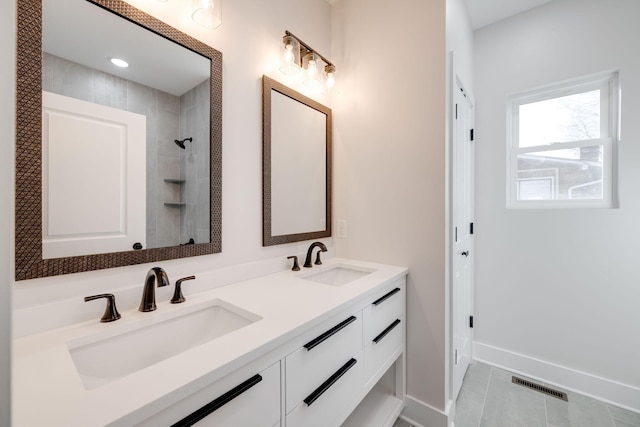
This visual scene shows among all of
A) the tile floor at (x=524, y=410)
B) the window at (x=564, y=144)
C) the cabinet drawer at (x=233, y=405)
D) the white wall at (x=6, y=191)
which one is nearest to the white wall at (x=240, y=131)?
the cabinet drawer at (x=233, y=405)

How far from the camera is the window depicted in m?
1.84

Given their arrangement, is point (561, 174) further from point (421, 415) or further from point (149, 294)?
point (149, 294)

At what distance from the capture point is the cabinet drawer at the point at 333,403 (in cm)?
90

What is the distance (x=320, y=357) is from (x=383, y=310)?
0.54 metres

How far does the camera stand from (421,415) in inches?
61.5

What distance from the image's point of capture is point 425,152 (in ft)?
5.15

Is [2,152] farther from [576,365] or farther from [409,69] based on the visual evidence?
[576,365]

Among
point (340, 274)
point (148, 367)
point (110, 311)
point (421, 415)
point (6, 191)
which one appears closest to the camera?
point (6, 191)

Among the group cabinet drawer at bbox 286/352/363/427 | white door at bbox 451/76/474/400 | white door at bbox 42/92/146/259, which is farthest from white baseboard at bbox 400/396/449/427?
white door at bbox 42/92/146/259

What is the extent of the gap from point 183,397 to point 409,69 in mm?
1878

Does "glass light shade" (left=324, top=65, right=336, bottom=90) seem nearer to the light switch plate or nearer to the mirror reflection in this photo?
the mirror reflection

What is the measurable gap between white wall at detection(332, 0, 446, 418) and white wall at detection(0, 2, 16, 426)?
160 centimetres

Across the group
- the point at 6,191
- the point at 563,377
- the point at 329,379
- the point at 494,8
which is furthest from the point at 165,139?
the point at 563,377

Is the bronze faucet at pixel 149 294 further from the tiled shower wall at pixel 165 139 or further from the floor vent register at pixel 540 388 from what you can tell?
the floor vent register at pixel 540 388
